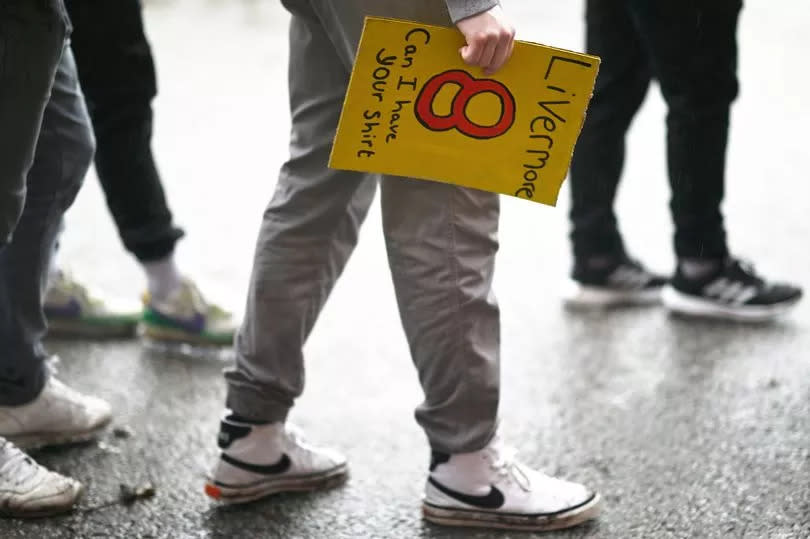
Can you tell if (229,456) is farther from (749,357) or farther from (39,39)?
(749,357)

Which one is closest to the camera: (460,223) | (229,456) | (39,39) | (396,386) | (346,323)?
(39,39)

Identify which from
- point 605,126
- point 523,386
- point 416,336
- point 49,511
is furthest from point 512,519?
point 605,126

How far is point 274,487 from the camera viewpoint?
2.13 metres

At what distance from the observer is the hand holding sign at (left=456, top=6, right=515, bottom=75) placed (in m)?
Result: 1.66

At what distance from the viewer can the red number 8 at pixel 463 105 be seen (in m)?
1.74

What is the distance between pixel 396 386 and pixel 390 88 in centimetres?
105

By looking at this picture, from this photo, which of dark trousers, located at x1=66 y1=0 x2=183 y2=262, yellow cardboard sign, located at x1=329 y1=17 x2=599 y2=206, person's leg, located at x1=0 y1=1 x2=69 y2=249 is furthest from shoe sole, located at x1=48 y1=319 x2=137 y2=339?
yellow cardboard sign, located at x1=329 y1=17 x2=599 y2=206

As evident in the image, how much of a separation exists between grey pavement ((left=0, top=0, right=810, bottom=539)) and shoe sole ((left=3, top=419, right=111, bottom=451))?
0.02 meters

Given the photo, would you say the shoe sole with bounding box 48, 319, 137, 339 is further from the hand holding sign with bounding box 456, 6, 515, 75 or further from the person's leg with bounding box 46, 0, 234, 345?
the hand holding sign with bounding box 456, 6, 515, 75

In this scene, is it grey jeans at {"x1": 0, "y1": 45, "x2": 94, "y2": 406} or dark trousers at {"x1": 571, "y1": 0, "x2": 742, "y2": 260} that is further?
dark trousers at {"x1": 571, "y1": 0, "x2": 742, "y2": 260}

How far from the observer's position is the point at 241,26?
697 centimetres

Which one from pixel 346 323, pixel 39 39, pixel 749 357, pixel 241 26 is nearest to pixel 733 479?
pixel 749 357

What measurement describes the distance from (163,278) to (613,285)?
1.16 m

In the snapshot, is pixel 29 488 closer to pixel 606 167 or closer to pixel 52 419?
pixel 52 419
